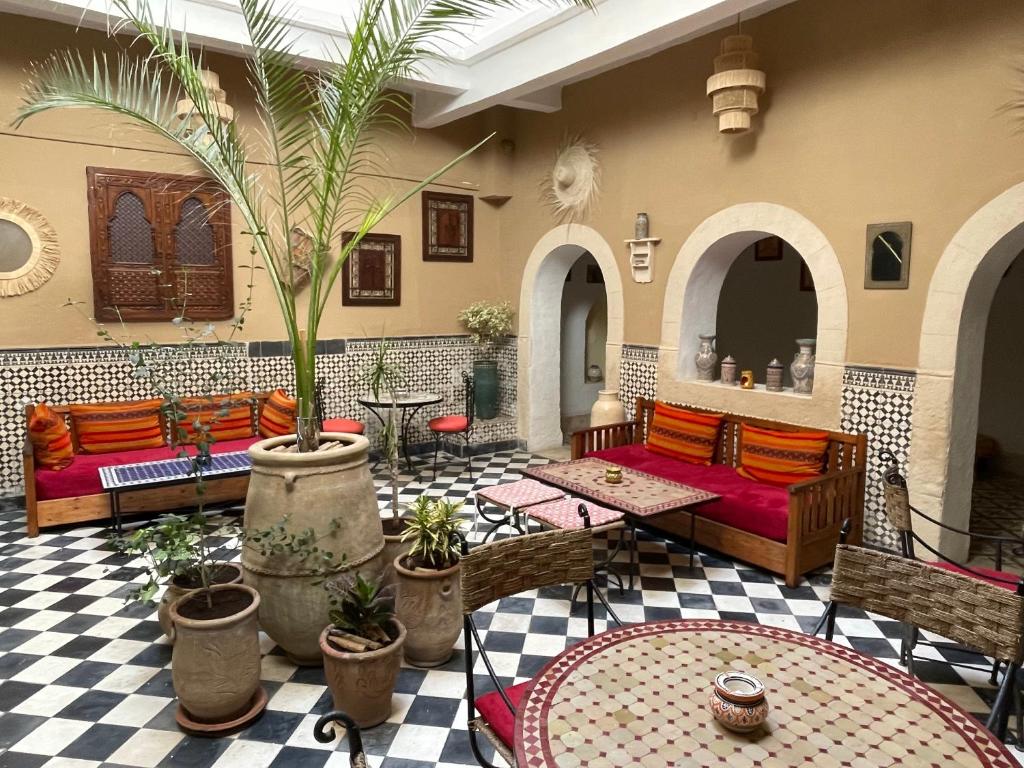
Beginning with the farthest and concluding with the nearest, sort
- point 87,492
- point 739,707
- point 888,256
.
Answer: point 87,492
point 888,256
point 739,707

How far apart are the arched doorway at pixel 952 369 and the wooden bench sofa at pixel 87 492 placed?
16.9 ft

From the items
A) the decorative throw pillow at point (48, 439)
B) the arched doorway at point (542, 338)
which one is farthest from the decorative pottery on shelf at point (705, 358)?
the decorative throw pillow at point (48, 439)

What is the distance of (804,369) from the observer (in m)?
5.89

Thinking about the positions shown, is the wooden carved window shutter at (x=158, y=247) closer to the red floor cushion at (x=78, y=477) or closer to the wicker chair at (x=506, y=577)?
the red floor cushion at (x=78, y=477)

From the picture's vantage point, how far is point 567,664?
7.13 ft

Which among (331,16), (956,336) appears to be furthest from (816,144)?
(331,16)

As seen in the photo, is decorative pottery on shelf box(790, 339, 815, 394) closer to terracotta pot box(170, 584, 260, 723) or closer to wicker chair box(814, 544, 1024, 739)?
wicker chair box(814, 544, 1024, 739)

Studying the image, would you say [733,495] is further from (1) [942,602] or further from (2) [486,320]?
(2) [486,320]

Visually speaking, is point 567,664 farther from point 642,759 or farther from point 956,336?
point 956,336

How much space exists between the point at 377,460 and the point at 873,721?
6614 mm

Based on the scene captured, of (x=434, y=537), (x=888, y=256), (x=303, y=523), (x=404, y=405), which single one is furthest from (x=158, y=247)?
(x=888, y=256)

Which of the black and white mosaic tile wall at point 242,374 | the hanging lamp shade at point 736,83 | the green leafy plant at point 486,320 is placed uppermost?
the hanging lamp shade at point 736,83

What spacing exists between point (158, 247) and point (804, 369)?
5907 mm

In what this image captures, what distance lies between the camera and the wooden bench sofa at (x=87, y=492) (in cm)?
560
